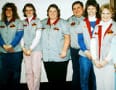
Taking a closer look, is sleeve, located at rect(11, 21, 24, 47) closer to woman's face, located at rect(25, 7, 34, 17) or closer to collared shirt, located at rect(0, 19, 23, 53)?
collared shirt, located at rect(0, 19, 23, 53)

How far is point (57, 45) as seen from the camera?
3.17 metres

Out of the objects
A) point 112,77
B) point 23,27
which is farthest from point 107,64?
point 23,27

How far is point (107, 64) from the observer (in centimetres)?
296

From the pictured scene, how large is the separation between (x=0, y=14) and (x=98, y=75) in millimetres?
1463

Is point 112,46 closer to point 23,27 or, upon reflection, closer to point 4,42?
point 23,27

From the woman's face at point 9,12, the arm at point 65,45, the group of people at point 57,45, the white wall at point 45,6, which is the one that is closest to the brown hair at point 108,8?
the group of people at point 57,45

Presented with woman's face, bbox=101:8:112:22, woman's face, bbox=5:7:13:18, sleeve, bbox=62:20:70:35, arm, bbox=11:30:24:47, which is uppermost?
woman's face, bbox=5:7:13:18

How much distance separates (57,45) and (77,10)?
19.9 inches

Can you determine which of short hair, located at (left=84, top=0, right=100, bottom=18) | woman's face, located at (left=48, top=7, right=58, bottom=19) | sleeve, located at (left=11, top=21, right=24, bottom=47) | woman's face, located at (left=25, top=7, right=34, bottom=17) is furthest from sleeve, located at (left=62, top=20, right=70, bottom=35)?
sleeve, located at (left=11, top=21, right=24, bottom=47)

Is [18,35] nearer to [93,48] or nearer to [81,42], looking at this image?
[81,42]

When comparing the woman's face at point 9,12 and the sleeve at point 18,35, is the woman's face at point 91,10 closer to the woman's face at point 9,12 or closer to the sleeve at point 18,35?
the sleeve at point 18,35

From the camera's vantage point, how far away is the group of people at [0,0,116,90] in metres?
2.99

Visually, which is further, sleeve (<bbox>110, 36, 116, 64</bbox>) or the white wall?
the white wall

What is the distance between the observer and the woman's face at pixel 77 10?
315 cm
